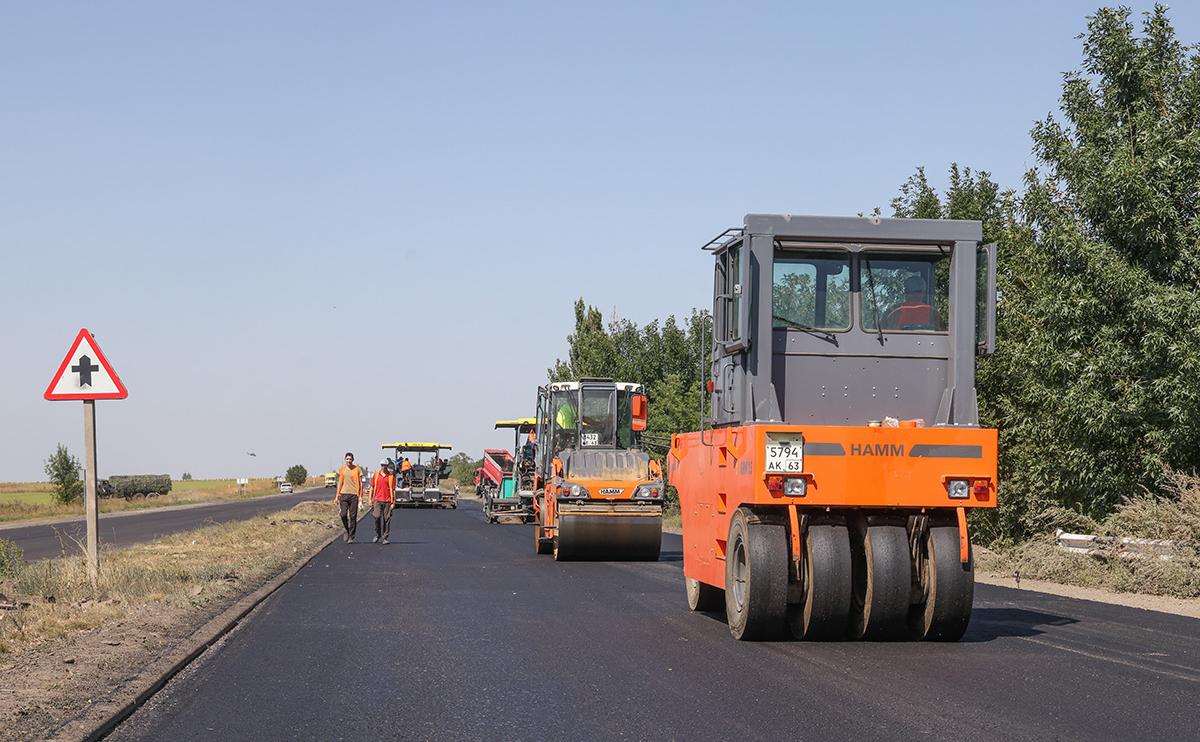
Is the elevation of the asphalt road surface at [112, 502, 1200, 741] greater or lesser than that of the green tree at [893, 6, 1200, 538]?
lesser

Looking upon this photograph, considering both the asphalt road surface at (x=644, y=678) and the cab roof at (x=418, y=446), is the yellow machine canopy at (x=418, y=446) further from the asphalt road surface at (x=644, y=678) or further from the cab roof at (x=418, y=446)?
the asphalt road surface at (x=644, y=678)

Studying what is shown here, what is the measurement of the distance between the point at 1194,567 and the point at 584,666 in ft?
33.7

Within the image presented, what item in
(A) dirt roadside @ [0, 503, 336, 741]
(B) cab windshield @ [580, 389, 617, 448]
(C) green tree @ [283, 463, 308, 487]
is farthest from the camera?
(C) green tree @ [283, 463, 308, 487]

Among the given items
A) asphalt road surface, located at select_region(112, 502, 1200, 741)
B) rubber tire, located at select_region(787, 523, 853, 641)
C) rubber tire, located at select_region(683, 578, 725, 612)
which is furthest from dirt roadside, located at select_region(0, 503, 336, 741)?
rubber tire, located at select_region(787, 523, 853, 641)

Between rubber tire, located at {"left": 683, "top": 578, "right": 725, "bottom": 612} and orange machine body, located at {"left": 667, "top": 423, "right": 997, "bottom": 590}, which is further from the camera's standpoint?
rubber tire, located at {"left": 683, "top": 578, "right": 725, "bottom": 612}

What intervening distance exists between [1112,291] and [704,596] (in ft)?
29.7

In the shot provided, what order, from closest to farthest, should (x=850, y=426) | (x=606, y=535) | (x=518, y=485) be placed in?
1. (x=850, y=426)
2. (x=606, y=535)
3. (x=518, y=485)

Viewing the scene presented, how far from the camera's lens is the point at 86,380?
1466cm

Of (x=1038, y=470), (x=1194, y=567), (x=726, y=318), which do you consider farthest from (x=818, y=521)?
→ (x=1038, y=470)

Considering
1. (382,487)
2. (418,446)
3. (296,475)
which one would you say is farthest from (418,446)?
(296,475)

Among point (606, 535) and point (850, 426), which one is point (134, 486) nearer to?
point (606, 535)

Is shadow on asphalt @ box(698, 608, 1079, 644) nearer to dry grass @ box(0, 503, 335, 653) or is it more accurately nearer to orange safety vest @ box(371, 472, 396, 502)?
dry grass @ box(0, 503, 335, 653)

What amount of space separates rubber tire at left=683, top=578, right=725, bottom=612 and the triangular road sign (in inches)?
249

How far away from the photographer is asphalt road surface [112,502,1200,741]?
25.2ft
